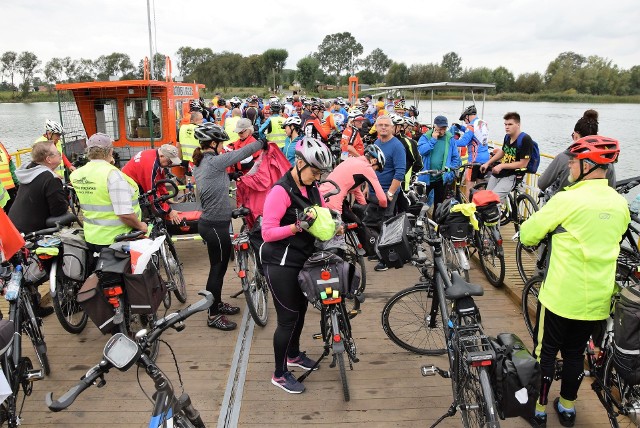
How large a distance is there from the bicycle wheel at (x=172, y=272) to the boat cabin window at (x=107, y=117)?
565 centimetres

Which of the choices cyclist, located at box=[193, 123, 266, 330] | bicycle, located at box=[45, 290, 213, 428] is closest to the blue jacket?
cyclist, located at box=[193, 123, 266, 330]

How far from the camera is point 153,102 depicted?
10164 mm

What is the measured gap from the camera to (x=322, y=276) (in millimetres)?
3305

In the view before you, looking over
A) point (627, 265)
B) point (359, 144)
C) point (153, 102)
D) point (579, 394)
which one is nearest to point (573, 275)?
point (627, 265)

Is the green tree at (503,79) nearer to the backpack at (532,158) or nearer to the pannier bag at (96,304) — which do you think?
the backpack at (532,158)

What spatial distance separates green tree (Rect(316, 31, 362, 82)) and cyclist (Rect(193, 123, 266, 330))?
107m

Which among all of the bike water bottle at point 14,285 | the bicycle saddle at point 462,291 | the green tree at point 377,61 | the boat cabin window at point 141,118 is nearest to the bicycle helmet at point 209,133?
the bike water bottle at point 14,285

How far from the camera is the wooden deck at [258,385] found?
330 centimetres

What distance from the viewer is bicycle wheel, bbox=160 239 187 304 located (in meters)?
5.05

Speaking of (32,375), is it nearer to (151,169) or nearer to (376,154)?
(151,169)

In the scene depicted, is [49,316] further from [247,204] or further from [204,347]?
[247,204]

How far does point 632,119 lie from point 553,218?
25.7m

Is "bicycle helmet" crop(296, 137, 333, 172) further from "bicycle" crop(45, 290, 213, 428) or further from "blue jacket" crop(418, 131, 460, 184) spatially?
"blue jacket" crop(418, 131, 460, 184)

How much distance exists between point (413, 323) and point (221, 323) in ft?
5.90
